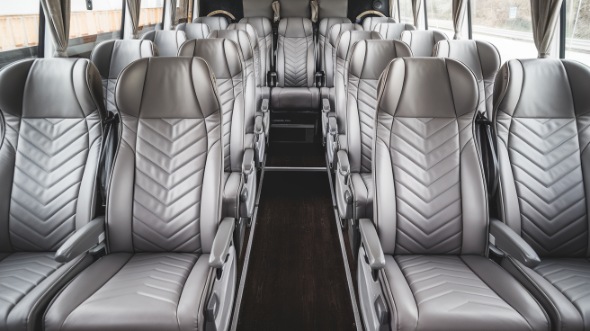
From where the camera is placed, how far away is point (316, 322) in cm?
217

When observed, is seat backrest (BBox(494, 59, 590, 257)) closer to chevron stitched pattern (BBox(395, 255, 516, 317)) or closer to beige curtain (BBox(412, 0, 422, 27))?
chevron stitched pattern (BBox(395, 255, 516, 317))

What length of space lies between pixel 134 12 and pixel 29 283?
3.90 m

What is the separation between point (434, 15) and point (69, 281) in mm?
6094

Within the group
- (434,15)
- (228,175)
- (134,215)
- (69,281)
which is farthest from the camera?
(434,15)

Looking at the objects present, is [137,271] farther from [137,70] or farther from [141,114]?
[137,70]

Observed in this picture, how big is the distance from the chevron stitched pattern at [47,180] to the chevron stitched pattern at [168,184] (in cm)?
34

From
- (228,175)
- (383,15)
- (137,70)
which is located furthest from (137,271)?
(383,15)

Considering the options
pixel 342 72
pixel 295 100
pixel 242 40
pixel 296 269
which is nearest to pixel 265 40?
pixel 295 100

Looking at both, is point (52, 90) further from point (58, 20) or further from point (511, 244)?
point (511, 244)

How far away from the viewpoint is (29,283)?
65.9 inches

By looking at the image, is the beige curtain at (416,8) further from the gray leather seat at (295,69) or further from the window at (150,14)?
the window at (150,14)

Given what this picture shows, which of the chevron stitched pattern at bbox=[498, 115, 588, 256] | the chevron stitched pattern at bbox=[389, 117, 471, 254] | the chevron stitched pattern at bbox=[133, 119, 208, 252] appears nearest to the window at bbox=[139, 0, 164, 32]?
the chevron stitched pattern at bbox=[133, 119, 208, 252]

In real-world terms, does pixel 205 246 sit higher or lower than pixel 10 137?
lower

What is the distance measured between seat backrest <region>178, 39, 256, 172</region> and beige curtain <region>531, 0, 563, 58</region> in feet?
6.59
